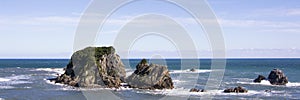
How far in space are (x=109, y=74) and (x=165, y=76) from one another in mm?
13173

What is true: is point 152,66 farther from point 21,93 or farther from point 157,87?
point 21,93

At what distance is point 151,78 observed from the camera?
8312 centimetres

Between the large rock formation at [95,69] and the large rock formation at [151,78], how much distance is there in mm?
3977

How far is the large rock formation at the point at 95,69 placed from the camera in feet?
277

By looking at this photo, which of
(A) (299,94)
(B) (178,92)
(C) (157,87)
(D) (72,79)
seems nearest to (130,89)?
(C) (157,87)

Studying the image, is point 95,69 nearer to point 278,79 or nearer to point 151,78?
point 151,78

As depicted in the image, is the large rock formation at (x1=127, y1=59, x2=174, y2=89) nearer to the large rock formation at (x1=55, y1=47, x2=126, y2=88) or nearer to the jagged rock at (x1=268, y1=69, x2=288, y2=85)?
the large rock formation at (x1=55, y1=47, x2=126, y2=88)

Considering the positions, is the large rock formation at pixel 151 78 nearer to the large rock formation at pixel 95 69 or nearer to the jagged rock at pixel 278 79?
the large rock formation at pixel 95 69

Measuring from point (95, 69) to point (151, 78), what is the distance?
11.9 meters

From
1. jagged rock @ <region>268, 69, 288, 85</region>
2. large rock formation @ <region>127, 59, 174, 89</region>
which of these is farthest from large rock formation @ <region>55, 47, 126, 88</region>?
jagged rock @ <region>268, 69, 288, 85</region>

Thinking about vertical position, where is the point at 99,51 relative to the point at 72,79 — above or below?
above

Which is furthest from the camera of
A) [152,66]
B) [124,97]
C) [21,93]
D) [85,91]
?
[152,66]

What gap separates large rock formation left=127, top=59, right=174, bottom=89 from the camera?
268 ft

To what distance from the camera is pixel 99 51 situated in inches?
3688
